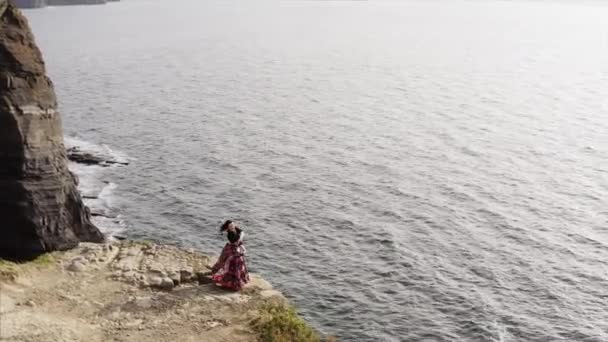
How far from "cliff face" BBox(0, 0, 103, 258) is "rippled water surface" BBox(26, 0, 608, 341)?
1098 cm

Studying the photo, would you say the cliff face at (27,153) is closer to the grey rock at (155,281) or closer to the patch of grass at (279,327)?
the grey rock at (155,281)

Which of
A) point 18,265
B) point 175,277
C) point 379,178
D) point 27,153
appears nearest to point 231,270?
point 175,277

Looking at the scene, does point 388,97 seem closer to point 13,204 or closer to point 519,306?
point 519,306

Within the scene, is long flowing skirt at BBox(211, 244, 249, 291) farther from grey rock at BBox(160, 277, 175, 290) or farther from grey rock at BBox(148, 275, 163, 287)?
grey rock at BBox(148, 275, 163, 287)

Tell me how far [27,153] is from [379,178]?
31423mm

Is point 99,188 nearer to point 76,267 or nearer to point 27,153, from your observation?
point 27,153

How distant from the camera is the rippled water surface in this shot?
34.8 meters

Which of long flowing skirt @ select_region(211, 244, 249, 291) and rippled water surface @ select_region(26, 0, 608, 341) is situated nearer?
long flowing skirt @ select_region(211, 244, 249, 291)

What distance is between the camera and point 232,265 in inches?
1099

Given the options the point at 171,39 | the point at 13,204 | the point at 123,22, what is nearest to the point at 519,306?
the point at 13,204

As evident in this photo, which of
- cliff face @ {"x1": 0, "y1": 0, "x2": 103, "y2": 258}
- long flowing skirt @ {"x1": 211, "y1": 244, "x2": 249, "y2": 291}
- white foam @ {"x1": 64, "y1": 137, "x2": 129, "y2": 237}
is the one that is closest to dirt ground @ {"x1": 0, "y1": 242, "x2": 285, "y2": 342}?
long flowing skirt @ {"x1": 211, "y1": 244, "x2": 249, "y2": 291}

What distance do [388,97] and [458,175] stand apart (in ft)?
121

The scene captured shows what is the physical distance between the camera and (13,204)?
30.2m

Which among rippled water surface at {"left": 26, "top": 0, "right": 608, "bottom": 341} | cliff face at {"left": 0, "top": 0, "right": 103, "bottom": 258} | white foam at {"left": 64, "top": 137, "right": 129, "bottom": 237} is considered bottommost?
white foam at {"left": 64, "top": 137, "right": 129, "bottom": 237}
